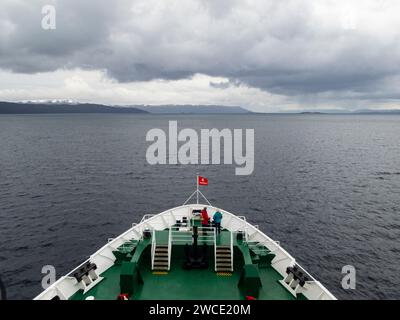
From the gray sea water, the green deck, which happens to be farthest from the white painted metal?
the gray sea water

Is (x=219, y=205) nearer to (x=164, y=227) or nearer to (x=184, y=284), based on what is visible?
(x=164, y=227)

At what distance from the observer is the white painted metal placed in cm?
1777

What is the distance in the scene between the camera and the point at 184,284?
19.2 m

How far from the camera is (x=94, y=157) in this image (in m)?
99.1

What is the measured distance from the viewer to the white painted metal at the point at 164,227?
17766 mm

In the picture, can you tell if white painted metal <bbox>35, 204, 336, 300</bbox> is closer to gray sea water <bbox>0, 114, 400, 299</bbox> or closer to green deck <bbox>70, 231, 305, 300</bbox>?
green deck <bbox>70, 231, 305, 300</bbox>

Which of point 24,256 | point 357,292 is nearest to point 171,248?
point 357,292

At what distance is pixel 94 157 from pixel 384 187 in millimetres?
84842

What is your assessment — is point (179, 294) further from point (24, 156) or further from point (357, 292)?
point (24, 156)

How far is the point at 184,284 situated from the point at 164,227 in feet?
34.6

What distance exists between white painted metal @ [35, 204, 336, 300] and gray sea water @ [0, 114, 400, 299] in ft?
42.3

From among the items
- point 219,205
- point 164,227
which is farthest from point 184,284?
point 219,205

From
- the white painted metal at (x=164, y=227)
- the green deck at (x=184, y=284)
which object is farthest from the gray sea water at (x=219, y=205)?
the green deck at (x=184, y=284)
